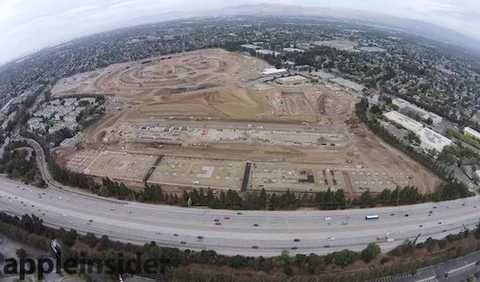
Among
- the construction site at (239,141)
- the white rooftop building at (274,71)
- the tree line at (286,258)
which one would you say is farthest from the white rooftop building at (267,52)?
the tree line at (286,258)

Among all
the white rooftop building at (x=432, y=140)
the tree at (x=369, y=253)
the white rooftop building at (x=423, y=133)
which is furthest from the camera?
the white rooftop building at (x=423, y=133)

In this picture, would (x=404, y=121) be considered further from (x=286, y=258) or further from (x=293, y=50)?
(x=293, y=50)

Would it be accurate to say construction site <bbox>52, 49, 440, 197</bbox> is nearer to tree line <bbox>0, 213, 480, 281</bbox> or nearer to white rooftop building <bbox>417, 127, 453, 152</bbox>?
white rooftop building <bbox>417, 127, 453, 152</bbox>

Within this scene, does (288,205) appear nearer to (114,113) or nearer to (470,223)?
(470,223)

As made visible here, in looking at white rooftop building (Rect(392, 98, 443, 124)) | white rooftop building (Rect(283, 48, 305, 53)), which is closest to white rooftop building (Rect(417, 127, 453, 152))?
white rooftop building (Rect(392, 98, 443, 124))

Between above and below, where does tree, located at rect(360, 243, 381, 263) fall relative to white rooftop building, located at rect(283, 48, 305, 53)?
below

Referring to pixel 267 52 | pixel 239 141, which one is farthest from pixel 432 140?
pixel 267 52

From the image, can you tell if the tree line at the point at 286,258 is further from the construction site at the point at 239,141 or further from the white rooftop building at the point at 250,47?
the white rooftop building at the point at 250,47
